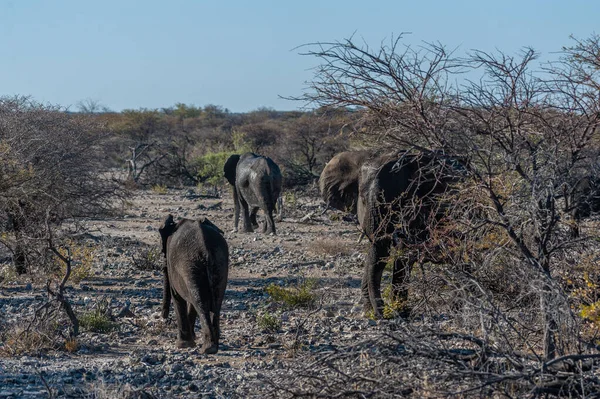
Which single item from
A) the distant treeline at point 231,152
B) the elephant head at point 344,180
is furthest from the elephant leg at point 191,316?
the distant treeline at point 231,152

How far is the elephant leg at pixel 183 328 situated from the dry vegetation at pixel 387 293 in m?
0.18

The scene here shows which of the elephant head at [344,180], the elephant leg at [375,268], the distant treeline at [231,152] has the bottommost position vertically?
the elephant leg at [375,268]

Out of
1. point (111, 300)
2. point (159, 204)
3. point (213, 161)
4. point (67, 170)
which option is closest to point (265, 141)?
point (213, 161)

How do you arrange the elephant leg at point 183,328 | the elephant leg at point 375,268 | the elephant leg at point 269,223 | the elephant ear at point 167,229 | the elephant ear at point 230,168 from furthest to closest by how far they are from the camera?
1. the elephant ear at point 230,168
2. the elephant leg at point 269,223
3. the elephant leg at point 375,268
4. the elephant ear at point 167,229
5. the elephant leg at point 183,328

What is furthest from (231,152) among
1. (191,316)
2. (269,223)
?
→ (191,316)

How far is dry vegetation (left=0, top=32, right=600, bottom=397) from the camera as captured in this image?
16.8 feet

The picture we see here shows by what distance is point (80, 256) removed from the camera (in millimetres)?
12070

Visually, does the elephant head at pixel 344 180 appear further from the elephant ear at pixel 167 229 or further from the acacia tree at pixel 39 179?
the acacia tree at pixel 39 179

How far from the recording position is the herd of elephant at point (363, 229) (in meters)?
7.46

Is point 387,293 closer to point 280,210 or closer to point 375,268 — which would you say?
point 375,268

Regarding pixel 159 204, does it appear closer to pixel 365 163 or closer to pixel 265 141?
pixel 265 141

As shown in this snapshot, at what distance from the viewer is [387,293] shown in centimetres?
902

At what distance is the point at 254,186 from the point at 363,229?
24.7 ft

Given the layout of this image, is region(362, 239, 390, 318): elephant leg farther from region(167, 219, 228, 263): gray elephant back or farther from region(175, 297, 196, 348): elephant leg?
region(175, 297, 196, 348): elephant leg
